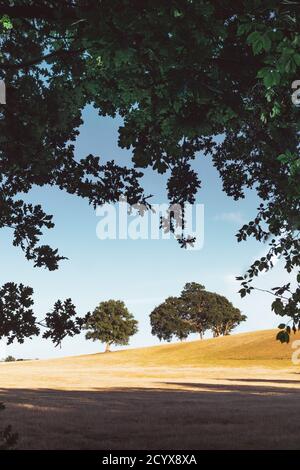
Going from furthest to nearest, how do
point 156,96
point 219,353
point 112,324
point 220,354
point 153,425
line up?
point 112,324 < point 219,353 < point 220,354 < point 153,425 < point 156,96

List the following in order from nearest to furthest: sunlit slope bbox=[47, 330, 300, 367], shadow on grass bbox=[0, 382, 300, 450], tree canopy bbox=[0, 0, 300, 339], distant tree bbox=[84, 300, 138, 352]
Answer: tree canopy bbox=[0, 0, 300, 339] < shadow on grass bbox=[0, 382, 300, 450] < sunlit slope bbox=[47, 330, 300, 367] < distant tree bbox=[84, 300, 138, 352]

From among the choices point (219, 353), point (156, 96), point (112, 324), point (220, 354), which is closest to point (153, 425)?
point (156, 96)

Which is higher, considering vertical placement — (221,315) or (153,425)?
(221,315)

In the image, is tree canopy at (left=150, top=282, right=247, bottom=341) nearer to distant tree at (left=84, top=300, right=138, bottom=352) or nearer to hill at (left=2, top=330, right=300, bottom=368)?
distant tree at (left=84, top=300, right=138, bottom=352)

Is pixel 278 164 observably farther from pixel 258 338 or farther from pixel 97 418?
pixel 258 338

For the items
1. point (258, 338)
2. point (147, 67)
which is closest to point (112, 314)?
point (258, 338)

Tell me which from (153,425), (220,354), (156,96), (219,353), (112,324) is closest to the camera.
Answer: (156,96)

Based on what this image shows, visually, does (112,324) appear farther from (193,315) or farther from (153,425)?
(153,425)

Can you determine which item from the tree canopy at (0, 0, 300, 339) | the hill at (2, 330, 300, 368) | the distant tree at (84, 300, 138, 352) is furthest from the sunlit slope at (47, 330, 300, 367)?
the tree canopy at (0, 0, 300, 339)

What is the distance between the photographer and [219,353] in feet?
256

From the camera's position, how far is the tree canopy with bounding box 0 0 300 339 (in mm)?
6117

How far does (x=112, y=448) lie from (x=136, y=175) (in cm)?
512

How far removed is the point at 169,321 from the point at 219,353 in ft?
142

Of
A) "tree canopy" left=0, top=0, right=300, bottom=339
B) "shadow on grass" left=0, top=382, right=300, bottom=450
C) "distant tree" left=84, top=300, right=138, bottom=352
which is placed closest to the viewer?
"tree canopy" left=0, top=0, right=300, bottom=339
